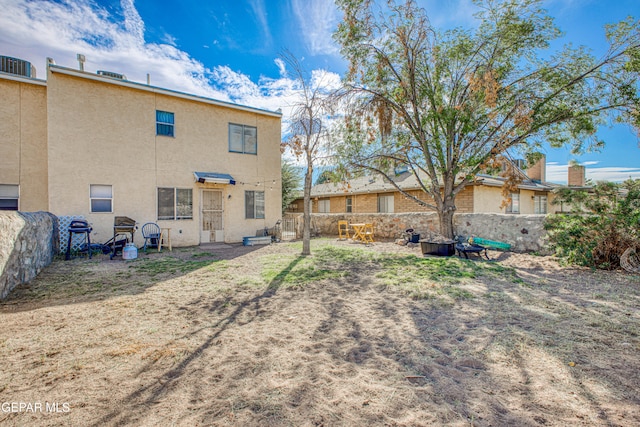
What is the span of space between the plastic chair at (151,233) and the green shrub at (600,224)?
1264 centimetres

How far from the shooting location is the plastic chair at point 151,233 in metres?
10.7

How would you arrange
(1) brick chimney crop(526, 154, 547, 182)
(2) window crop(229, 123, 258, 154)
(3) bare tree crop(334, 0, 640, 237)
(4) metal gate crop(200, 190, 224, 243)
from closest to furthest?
(3) bare tree crop(334, 0, 640, 237), (4) metal gate crop(200, 190, 224, 243), (2) window crop(229, 123, 258, 154), (1) brick chimney crop(526, 154, 547, 182)

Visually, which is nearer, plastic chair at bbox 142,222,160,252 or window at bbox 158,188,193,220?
plastic chair at bbox 142,222,160,252

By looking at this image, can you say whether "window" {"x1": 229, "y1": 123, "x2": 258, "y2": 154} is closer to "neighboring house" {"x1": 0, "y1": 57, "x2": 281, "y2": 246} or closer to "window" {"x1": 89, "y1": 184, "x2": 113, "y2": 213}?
"neighboring house" {"x1": 0, "y1": 57, "x2": 281, "y2": 246}

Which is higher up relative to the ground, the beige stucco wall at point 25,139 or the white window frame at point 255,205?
the beige stucco wall at point 25,139

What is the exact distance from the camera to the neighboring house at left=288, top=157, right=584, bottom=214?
1598 centimetres

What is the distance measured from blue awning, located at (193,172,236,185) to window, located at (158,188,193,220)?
0.78 metres

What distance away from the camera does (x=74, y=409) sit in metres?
2.19

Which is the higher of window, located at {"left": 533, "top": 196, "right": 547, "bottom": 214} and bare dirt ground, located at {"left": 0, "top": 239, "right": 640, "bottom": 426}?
window, located at {"left": 533, "top": 196, "right": 547, "bottom": 214}

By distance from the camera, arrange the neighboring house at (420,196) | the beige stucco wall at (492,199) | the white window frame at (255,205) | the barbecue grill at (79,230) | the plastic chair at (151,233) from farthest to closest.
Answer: the neighboring house at (420,196) < the beige stucco wall at (492,199) < the white window frame at (255,205) < the plastic chair at (151,233) < the barbecue grill at (79,230)

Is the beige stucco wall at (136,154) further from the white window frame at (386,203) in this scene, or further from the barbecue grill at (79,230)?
the white window frame at (386,203)

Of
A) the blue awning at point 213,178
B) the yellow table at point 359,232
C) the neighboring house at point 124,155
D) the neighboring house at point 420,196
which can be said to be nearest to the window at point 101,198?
the neighboring house at point 124,155

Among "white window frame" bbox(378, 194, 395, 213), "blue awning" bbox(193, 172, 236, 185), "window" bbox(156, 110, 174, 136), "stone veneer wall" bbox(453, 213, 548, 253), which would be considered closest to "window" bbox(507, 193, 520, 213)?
"white window frame" bbox(378, 194, 395, 213)

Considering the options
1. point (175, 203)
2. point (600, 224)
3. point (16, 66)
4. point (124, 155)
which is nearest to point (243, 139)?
point (175, 203)
